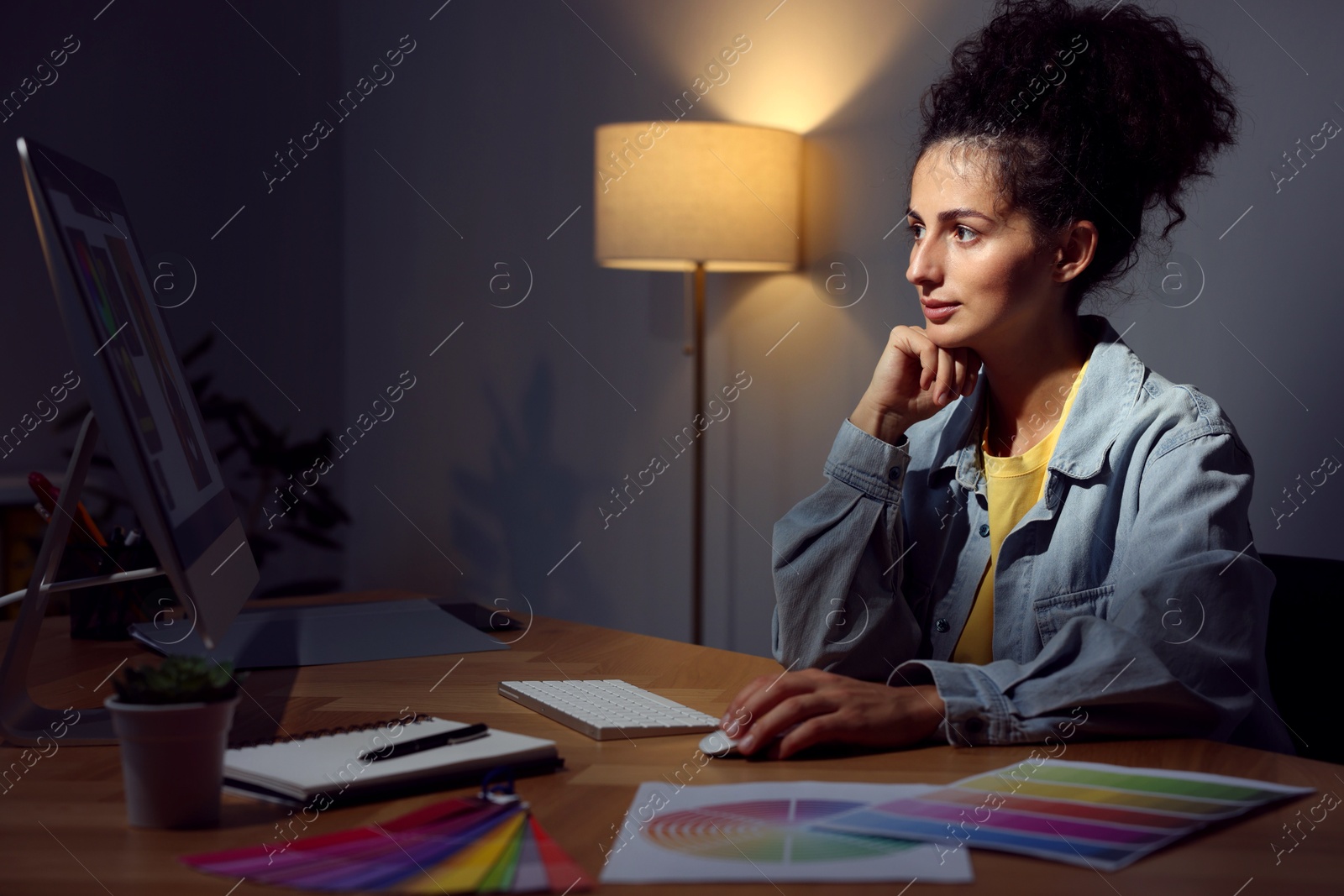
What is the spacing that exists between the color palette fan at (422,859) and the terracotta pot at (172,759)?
57 millimetres

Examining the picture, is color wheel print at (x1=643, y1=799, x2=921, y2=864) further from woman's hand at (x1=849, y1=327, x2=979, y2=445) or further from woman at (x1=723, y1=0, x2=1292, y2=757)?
woman's hand at (x1=849, y1=327, x2=979, y2=445)

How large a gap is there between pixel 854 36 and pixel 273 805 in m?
2.04

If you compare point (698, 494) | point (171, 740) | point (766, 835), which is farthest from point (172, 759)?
point (698, 494)

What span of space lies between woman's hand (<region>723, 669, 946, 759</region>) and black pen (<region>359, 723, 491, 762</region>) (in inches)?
8.0

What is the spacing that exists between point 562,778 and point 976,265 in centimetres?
86

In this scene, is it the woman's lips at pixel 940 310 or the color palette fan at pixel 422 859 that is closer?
the color palette fan at pixel 422 859

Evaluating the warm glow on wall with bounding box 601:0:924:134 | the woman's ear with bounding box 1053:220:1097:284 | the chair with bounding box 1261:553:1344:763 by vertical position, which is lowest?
the chair with bounding box 1261:553:1344:763

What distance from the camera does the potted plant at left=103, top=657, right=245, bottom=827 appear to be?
0.71 metres

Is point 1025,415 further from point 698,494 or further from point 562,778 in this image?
point 698,494

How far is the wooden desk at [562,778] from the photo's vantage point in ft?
2.13

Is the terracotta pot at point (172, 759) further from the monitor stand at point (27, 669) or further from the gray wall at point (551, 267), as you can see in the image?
the gray wall at point (551, 267)

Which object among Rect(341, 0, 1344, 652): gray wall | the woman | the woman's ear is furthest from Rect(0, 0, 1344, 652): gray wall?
the woman's ear

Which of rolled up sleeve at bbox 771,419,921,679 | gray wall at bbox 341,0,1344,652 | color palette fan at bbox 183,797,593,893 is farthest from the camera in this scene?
gray wall at bbox 341,0,1344,652

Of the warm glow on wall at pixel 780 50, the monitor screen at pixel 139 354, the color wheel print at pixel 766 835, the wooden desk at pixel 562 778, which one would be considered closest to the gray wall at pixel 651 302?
the warm glow on wall at pixel 780 50
